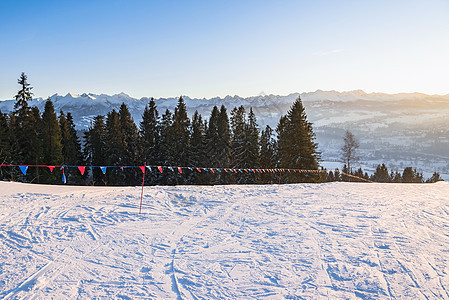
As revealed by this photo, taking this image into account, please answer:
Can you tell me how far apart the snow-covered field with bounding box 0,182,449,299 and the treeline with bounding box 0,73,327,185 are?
20679 millimetres

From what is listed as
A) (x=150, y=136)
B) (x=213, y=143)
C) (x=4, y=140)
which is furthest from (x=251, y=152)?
(x=4, y=140)

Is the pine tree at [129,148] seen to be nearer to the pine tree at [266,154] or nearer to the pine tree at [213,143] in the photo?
the pine tree at [213,143]

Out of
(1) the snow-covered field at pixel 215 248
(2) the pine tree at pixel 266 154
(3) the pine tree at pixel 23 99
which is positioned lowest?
(2) the pine tree at pixel 266 154

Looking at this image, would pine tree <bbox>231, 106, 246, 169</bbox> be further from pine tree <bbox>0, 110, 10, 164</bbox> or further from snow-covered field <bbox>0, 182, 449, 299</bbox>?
pine tree <bbox>0, 110, 10, 164</bbox>

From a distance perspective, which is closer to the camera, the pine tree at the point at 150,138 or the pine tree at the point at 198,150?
the pine tree at the point at 198,150

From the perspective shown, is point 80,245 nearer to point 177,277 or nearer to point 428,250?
point 177,277

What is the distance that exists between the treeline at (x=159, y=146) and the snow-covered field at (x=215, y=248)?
20.7m

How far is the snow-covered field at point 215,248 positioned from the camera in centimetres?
450

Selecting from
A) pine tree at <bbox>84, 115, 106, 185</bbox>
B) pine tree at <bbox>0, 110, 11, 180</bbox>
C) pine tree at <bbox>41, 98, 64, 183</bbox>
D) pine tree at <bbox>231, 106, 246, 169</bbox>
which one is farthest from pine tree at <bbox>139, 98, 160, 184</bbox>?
pine tree at <bbox>0, 110, 11, 180</bbox>

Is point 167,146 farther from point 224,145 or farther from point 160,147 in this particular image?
point 224,145

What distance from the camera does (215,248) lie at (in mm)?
6312

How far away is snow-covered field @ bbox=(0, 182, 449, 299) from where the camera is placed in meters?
4.50

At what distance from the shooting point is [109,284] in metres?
4.59

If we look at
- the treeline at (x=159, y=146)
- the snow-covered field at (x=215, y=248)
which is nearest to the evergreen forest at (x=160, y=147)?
the treeline at (x=159, y=146)
